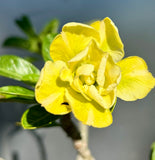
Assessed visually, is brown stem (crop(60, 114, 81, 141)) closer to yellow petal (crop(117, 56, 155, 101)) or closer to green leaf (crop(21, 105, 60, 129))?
green leaf (crop(21, 105, 60, 129))

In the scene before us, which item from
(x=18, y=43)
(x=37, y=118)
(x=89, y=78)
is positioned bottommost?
(x=18, y=43)

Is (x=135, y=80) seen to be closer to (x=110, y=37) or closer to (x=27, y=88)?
(x=110, y=37)

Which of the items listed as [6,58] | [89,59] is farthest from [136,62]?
[6,58]

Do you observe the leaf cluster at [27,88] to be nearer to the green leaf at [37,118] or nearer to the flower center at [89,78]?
the green leaf at [37,118]

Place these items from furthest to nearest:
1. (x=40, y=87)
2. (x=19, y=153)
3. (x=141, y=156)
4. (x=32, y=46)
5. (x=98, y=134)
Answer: (x=19, y=153) < (x=98, y=134) < (x=141, y=156) < (x=32, y=46) < (x=40, y=87)

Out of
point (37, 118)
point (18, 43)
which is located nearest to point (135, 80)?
point (37, 118)

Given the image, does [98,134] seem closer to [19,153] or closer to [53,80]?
[19,153]
